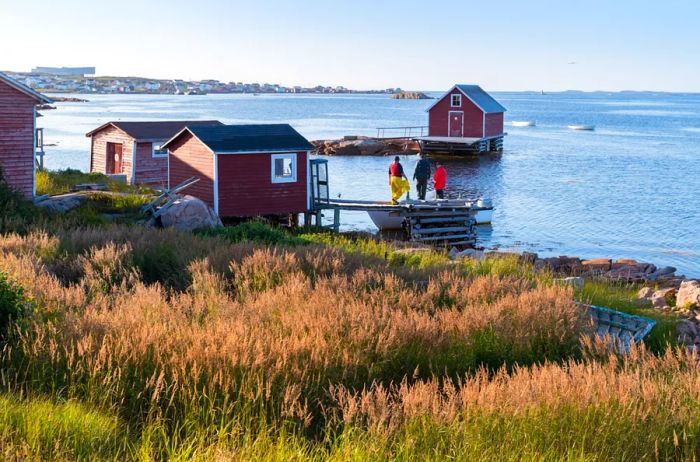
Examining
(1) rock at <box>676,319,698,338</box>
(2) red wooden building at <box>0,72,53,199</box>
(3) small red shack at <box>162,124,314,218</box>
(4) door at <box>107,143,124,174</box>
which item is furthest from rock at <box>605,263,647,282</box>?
(4) door at <box>107,143,124,174</box>

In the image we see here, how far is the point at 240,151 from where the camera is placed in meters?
29.5

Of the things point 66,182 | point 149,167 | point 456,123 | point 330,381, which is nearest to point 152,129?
point 149,167

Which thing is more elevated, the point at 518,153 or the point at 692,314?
the point at 518,153

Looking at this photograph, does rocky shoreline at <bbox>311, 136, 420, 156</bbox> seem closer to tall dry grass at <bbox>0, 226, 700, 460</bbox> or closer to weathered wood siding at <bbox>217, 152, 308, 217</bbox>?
weathered wood siding at <bbox>217, 152, 308, 217</bbox>

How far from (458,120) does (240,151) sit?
4819cm

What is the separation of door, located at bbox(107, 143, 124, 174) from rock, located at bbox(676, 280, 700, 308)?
91.0ft

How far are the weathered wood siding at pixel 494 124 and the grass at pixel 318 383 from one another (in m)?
64.7

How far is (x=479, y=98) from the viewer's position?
7444cm

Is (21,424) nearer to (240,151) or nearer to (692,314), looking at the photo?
(692,314)

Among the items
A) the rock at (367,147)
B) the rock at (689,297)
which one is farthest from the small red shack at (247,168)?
the rock at (367,147)

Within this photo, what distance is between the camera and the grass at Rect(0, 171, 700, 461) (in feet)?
20.4

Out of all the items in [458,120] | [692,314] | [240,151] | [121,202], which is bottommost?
[692,314]

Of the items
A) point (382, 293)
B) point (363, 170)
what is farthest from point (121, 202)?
point (363, 170)

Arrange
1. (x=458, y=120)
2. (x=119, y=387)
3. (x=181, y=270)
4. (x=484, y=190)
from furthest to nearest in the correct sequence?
(x=458, y=120) → (x=484, y=190) → (x=181, y=270) → (x=119, y=387)
